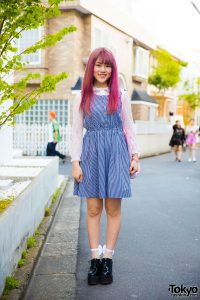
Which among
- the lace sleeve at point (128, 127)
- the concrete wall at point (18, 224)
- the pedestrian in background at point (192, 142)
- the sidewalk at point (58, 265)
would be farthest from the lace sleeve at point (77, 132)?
the pedestrian in background at point (192, 142)

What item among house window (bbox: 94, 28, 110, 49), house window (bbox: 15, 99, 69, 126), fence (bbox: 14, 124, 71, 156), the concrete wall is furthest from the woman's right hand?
house window (bbox: 94, 28, 110, 49)

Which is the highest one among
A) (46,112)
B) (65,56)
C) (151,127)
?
(65,56)

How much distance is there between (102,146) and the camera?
11.9 feet

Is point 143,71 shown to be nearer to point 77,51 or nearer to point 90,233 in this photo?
point 77,51

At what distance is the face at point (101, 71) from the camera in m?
3.65

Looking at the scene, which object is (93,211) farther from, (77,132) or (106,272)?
(77,132)

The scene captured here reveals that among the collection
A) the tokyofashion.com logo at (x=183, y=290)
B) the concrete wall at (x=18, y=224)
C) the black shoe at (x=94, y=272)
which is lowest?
the tokyofashion.com logo at (x=183, y=290)

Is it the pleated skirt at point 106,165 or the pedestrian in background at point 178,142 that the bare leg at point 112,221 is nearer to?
the pleated skirt at point 106,165

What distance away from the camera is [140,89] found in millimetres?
28578

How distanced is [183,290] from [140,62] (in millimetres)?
25218

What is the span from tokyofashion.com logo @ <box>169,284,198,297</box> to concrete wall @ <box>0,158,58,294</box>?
1.30 meters

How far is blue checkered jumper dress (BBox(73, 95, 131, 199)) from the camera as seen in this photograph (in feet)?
11.9

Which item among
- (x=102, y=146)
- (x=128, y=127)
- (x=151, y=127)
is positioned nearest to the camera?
(x=102, y=146)

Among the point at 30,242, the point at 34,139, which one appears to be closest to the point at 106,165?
the point at 30,242
